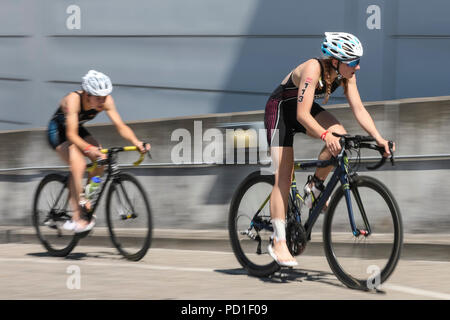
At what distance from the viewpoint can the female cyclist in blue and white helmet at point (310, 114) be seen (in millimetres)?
6230

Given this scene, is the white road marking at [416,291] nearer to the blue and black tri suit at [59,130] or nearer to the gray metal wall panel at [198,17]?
the blue and black tri suit at [59,130]

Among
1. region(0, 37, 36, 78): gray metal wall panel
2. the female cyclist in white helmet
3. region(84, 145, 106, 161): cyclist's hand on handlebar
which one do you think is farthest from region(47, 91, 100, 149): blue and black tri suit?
region(0, 37, 36, 78): gray metal wall panel

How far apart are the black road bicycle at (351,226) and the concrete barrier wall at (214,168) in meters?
1.65

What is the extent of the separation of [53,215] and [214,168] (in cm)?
173

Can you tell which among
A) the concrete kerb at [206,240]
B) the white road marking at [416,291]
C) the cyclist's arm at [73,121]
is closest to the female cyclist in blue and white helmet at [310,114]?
the white road marking at [416,291]

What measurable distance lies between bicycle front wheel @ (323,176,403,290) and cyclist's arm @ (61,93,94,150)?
260 centimetres

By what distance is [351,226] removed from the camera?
246 inches

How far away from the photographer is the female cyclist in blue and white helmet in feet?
20.4

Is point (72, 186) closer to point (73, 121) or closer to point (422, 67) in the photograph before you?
point (73, 121)

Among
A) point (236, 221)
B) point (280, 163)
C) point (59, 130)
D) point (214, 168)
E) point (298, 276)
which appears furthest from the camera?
point (214, 168)

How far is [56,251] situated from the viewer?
27.9ft

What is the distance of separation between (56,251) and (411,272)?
3.55 meters

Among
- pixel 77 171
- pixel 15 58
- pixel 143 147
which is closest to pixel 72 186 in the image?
pixel 77 171
